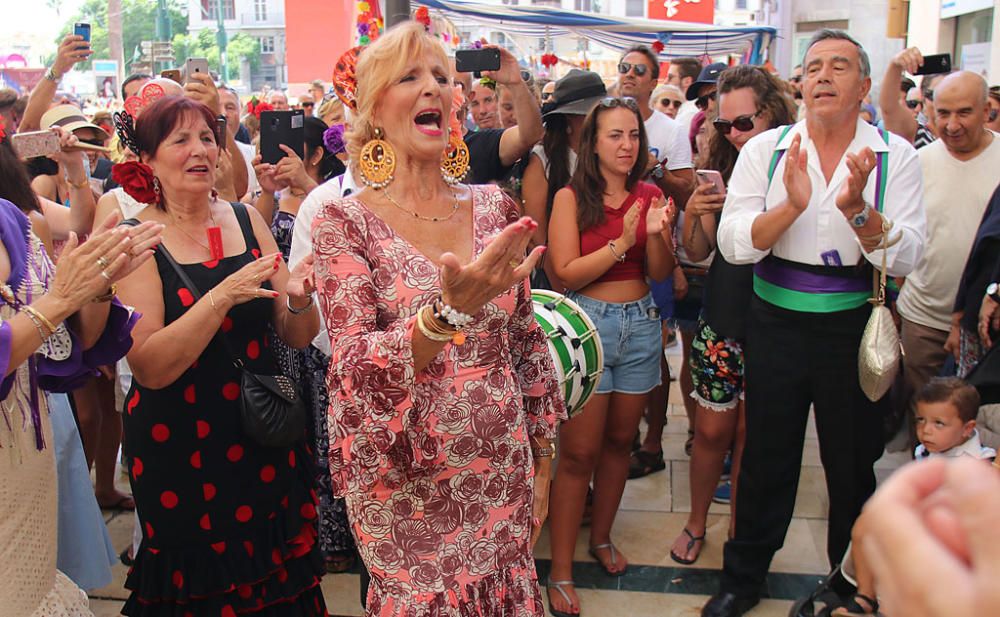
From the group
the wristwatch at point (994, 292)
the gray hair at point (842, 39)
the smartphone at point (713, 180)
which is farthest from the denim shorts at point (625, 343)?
the wristwatch at point (994, 292)

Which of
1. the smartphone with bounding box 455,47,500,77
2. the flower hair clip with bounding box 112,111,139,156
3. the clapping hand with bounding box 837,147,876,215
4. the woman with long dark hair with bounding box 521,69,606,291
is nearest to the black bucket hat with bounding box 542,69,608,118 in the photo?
the woman with long dark hair with bounding box 521,69,606,291

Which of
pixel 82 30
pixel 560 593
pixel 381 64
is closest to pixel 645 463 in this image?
pixel 560 593

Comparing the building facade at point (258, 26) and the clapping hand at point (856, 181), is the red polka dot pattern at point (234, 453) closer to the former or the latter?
the clapping hand at point (856, 181)

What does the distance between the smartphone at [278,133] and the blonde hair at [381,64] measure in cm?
190

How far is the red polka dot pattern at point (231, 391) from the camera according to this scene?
9.37 ft

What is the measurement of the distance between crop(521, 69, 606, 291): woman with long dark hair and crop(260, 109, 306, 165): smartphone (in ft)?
3.69

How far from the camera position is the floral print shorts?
156 inches

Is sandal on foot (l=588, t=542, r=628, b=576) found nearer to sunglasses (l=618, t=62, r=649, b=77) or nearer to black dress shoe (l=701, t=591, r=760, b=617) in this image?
black dress shoe (l=701, t=591, r=760, b=617)

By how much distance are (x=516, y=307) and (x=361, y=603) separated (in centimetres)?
194

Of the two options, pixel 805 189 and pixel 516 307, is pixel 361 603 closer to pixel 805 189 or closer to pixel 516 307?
pixel 516 307

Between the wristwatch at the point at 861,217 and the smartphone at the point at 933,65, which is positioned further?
the smartphone at the point at 933,65

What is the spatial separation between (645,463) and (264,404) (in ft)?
9.75

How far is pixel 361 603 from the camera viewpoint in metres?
3.81

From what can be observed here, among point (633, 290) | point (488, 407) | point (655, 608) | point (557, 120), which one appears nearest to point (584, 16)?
point (557, 120)
